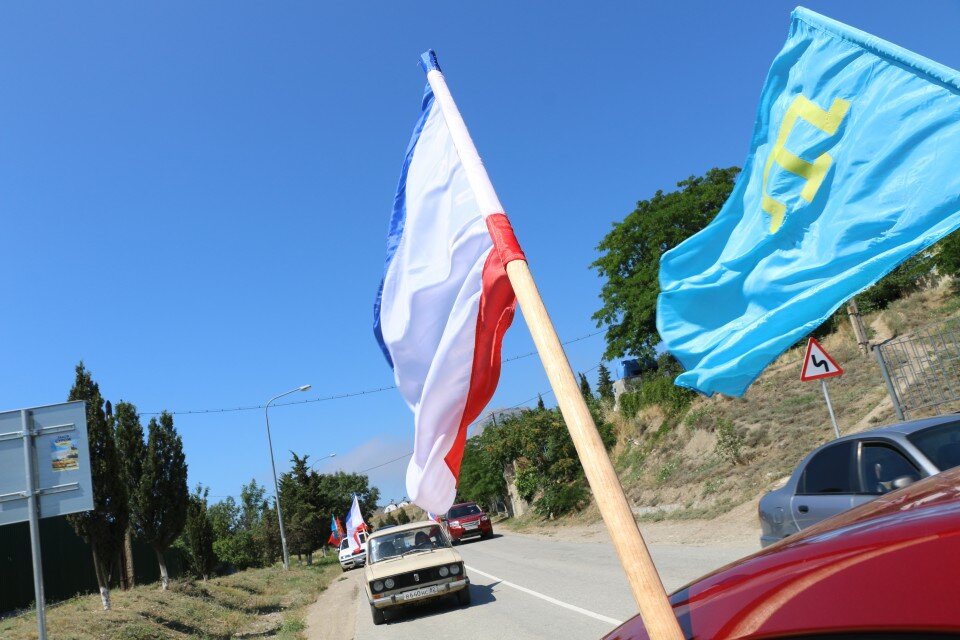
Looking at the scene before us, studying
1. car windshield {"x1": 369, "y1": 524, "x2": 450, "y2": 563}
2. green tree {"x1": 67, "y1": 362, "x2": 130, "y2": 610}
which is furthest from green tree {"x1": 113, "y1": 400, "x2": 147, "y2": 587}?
car windshield {"x1": 369, "y1": 524, "x2": 450, "y2": 563}

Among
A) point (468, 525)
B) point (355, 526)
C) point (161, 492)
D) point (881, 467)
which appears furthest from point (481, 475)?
point (881, 467)

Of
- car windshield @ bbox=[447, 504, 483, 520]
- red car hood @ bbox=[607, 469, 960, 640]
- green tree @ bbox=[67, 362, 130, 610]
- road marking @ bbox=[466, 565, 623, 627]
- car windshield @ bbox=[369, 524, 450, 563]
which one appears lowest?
road marking @ bbox=[466, 565, 623, 627]

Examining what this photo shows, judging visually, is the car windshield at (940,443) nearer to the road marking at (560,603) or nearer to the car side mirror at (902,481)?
the car side mirror at (902,481)

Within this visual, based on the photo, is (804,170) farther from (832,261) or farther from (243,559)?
(243,559)

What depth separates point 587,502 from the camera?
3450 centimetres

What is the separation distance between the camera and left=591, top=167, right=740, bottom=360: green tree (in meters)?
39.2

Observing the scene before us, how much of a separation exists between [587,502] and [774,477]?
16.9 m

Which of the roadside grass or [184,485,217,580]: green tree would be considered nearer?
the roadside grass

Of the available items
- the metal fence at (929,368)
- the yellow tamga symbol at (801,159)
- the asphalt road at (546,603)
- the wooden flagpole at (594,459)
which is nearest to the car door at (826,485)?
the asphalt road at (546,603)

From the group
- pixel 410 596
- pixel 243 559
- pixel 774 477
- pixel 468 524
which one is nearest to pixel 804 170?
pixel 410 596

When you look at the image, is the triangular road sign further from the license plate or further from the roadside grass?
the roadside grass

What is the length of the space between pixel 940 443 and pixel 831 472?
103 cm

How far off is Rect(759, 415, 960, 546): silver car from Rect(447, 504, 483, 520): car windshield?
92.7 ft

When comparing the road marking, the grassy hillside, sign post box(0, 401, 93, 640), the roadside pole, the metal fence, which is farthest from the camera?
the grassy hillside
